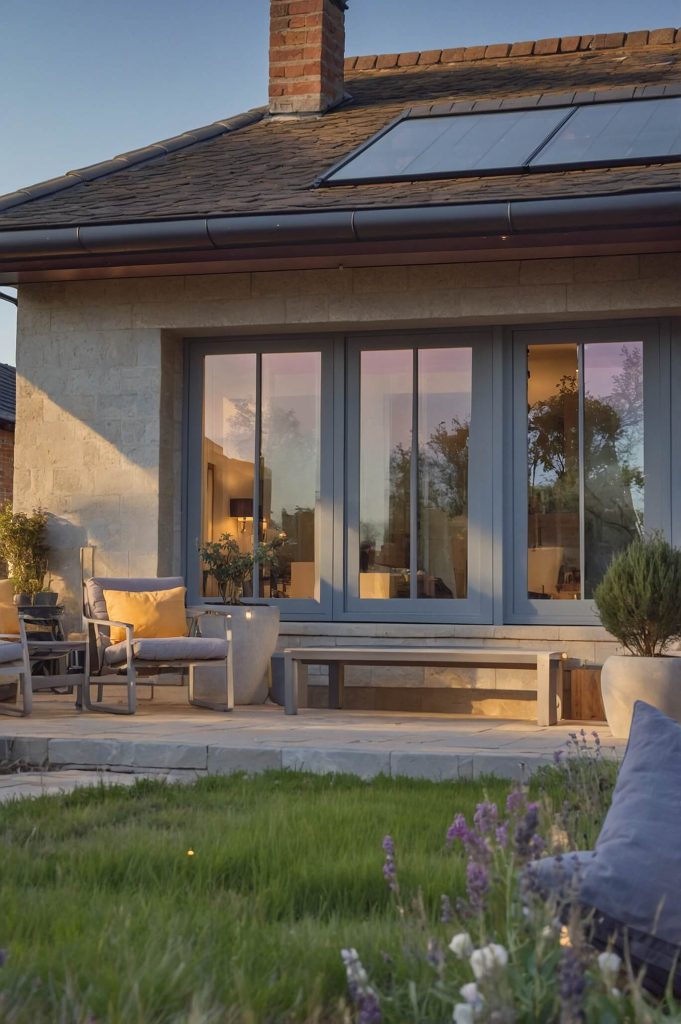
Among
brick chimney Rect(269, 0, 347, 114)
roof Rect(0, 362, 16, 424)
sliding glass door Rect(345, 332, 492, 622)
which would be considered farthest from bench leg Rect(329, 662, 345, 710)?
roof Rect(0, 362, 16, 424)

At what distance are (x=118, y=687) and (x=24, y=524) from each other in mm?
1348

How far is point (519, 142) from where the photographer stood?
847 cm

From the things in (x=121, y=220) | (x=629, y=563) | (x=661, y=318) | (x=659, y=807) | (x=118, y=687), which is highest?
(x=121, y=220)

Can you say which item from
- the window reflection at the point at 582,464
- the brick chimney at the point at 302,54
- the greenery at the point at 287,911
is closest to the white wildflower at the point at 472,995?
the greenery at the point at 287,911

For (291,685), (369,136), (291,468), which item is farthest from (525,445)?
(369,136)

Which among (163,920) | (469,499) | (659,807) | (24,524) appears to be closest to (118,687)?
(24,524)

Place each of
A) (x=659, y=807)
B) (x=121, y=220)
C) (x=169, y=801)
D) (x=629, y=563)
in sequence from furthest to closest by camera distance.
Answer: (x=121, y=220) → (x=629, y=563) → (x=169, y=801) → (x=659, y=807)

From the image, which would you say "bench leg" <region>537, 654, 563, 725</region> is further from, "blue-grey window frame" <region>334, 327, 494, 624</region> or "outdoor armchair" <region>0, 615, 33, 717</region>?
"outdoor armchair" <region>0, 615, 33, 717</region>

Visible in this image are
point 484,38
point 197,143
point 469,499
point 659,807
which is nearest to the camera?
point 659,807

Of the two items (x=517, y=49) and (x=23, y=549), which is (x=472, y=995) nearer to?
(x=23, y=549)

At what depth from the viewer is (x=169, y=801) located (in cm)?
440

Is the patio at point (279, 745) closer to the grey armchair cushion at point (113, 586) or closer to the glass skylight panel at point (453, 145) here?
the grey armchair cushion at point (113, 586)

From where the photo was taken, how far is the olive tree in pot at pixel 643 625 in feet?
20.1

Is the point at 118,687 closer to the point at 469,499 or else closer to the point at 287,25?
the point at 469,499
